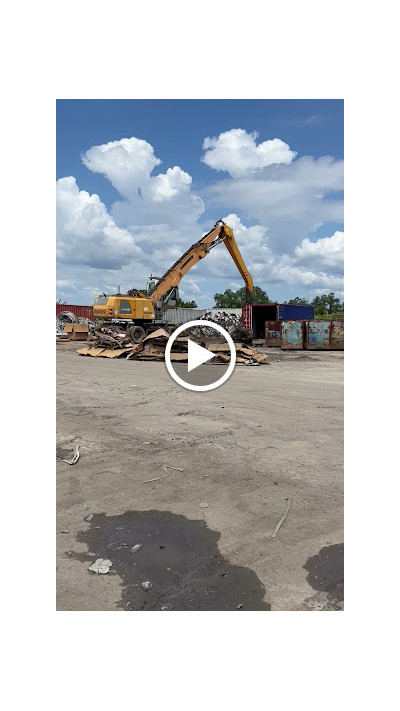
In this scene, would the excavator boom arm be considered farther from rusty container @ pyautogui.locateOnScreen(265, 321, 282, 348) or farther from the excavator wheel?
rusty container @ pyautogui.locateOnScreen(265, 321, 282, 348)

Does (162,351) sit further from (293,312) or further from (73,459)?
(293,312)

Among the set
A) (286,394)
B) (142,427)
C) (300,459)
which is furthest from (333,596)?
(286,394)

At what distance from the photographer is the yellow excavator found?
21.6 metres

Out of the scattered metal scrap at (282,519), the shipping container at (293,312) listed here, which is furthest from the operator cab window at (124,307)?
the scattered metal scrap at (282,519)

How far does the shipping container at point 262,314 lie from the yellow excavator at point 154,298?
4.61 m

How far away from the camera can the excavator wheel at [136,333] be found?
21594 millimetres

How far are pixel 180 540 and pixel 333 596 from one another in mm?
1249

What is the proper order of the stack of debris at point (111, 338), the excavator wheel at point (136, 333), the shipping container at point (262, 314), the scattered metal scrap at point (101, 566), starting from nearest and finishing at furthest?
the scattered metal scrap at point (101, 566) → the stack of debris at point (111, 338) → the excavator wheel at point (136, 333) → the shipping container at point (262, 314)

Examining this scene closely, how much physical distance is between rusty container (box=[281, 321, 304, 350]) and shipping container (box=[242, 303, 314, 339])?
4.21 metres

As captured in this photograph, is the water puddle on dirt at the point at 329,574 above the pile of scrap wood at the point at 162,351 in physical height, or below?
below

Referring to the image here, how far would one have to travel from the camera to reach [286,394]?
32.0ft

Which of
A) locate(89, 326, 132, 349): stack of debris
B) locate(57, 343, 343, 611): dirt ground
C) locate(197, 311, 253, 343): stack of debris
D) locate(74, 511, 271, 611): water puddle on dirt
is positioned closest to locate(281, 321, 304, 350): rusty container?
locate(197, 311, 253, 343): stack of debris

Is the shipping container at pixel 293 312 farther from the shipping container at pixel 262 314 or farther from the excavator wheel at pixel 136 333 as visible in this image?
the excavator wheel at pixel 136 333

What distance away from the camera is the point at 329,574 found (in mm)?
3088
